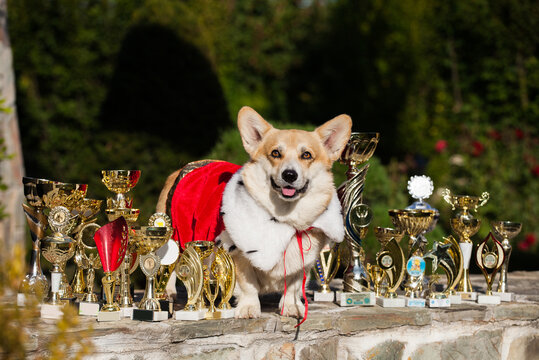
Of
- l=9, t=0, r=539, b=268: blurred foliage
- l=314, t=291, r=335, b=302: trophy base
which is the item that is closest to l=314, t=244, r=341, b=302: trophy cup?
l=314, t=291, r=335, b=302: trophy base

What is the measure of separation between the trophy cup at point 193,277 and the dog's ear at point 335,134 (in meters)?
0.77

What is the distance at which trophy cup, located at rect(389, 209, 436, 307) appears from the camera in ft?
8.80

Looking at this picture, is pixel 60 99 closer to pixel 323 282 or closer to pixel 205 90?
pixel 205 90

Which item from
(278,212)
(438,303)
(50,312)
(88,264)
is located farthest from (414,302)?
(50,312)

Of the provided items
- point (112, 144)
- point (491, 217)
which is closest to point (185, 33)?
point (112, 144)

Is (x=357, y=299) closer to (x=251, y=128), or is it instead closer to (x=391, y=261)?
(x=391, y=261)

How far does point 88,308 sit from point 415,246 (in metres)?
1.57

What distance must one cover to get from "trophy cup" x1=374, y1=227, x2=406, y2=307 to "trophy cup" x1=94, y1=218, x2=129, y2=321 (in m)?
1.24

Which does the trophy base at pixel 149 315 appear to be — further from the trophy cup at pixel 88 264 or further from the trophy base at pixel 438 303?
the trophy base at pixel 438 303

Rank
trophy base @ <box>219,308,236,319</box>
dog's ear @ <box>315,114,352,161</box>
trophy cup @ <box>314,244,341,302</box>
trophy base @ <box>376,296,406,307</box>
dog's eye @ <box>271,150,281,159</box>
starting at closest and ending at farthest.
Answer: trophy base @ <box>219,308,236,319</box> < dog's eye @ <box>271,150,281,159</box> < dog's ear @ <box>315,114,352,161</box> < trophy base @ <box>376,296,406,307</box> < trophy cup @ <box>314,244,341,302</box>

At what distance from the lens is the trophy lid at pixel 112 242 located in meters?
2.21

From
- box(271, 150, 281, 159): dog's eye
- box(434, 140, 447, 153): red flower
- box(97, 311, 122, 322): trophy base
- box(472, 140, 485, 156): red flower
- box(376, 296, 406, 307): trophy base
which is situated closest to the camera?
box(97, 311, 122, 322): trophy base

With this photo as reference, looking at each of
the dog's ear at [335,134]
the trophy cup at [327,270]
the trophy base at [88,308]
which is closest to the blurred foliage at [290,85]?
the trophy cup at [327,270]

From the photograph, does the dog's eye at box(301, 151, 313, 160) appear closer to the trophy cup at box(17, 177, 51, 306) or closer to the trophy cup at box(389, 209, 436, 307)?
the trophy cup at box(389, 209, 436, 307)
